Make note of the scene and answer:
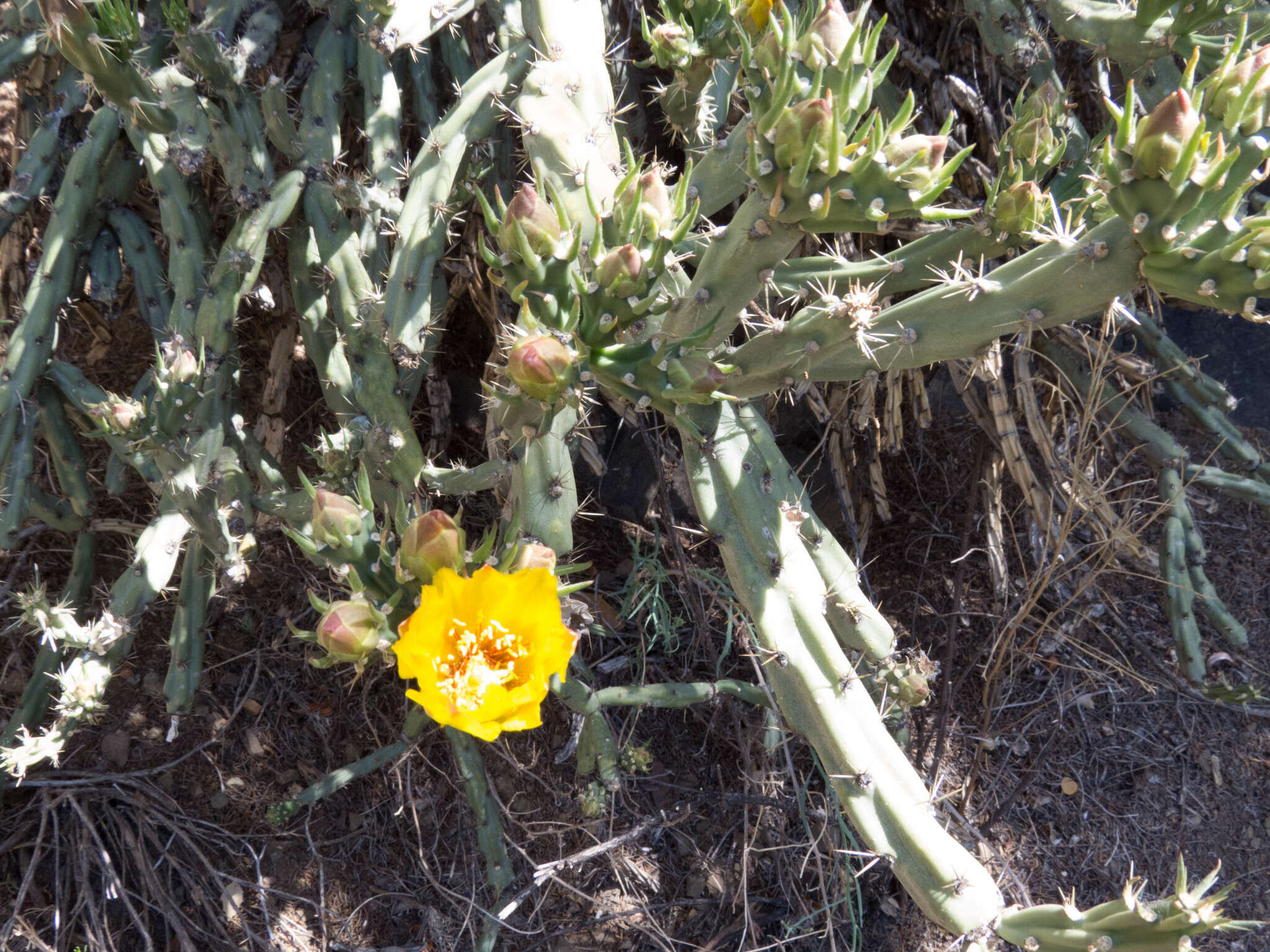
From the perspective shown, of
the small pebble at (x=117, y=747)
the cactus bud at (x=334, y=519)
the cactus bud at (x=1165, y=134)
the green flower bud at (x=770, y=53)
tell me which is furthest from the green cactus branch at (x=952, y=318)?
the small pebble at (x=117, y=747)

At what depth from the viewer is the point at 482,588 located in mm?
1232

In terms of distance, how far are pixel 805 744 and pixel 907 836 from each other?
0.92m

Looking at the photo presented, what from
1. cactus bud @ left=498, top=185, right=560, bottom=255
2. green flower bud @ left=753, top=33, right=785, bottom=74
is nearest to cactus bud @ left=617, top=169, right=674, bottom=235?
cactus bud @ left=498, top=185, right=560, bottom=255

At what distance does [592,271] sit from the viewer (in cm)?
135

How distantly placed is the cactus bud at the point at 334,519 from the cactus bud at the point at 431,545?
97mm

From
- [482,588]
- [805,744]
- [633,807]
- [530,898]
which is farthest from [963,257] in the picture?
[530,898]

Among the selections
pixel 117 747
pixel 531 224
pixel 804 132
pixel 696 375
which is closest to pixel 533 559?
pixel 696 375

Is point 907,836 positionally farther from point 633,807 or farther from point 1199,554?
point 1199,554

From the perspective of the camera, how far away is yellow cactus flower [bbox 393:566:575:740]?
1159 mm

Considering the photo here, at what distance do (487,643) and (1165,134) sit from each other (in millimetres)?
1124

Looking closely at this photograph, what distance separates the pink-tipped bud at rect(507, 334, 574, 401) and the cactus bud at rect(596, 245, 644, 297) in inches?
5.2

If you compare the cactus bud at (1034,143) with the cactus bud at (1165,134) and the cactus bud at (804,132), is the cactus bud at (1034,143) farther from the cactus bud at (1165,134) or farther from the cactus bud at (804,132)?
the cactus bud at (804,132)

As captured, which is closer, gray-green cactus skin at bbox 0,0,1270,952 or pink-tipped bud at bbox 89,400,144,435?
gray-green cactus skin at bbox 0,0,1270,952

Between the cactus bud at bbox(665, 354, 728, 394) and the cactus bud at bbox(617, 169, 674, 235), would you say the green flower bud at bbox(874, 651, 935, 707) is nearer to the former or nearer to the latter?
the cactus bud at bbox(665, 354, 728, 394)
